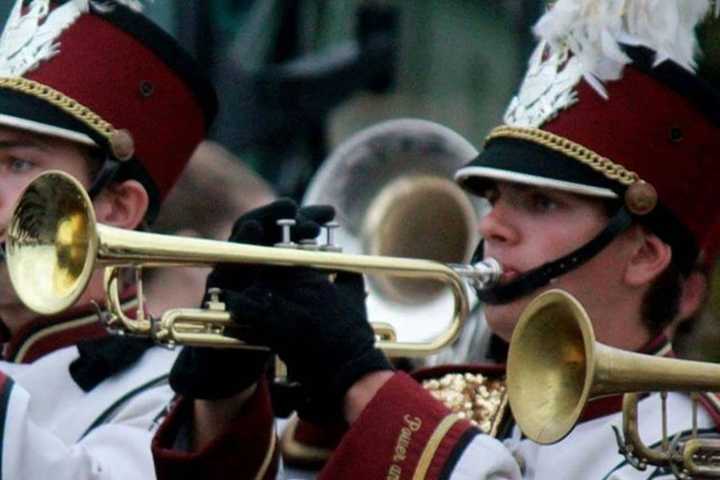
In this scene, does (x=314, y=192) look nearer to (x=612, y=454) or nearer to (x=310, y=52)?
(x=612, y=454)

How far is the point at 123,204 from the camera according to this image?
687cm

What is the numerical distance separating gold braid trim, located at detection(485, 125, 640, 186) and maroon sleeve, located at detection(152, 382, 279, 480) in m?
0.79

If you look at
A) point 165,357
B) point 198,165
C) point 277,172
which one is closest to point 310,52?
point 277,172

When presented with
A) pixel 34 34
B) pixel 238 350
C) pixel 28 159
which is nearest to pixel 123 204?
pixel 28 159

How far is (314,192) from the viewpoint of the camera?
877 centimetres

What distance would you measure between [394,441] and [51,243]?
32.1 inches

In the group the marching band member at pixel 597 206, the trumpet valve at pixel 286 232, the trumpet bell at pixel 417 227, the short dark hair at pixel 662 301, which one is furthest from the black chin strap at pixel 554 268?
the trumpet bell at pixel 417 227

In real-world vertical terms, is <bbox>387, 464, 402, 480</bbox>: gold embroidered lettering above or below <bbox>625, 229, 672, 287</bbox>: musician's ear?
below

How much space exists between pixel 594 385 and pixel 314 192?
3625 millimetres

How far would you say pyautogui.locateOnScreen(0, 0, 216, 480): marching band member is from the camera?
6.66 meters

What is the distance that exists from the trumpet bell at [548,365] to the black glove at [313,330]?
1.09 feet

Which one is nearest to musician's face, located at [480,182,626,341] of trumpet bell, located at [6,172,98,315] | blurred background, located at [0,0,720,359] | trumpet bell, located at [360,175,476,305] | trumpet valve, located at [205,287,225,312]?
trumpet valve, located at [205,287,225,312]

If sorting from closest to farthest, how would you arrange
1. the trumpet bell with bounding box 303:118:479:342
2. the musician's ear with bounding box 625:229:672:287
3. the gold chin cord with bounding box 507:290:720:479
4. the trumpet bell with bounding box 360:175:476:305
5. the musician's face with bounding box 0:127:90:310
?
1. the gold chin cord with bounding box 507:290:720:479
2. the musician's ear with bounding box 625:229:672:287
3. the musician's face with bounding box 0:127:90:310
4. the trumpet bell with bounding box 303:118:479:342
5. the trumpet bell with bounding box 360:175:476:305

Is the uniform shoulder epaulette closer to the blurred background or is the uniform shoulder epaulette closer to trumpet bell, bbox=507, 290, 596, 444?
trumpet bell, bbox=507, 290, 596, 444
